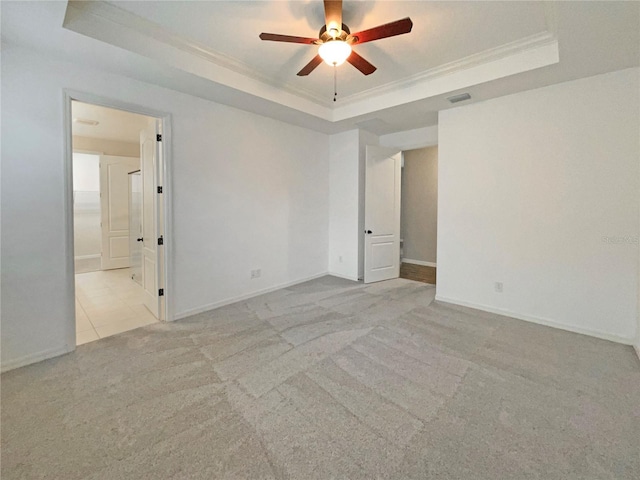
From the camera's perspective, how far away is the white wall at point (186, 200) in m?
2.25

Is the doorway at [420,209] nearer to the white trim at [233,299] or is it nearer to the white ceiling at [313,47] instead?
the white trim at [233,299]

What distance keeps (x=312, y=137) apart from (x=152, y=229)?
2.91m

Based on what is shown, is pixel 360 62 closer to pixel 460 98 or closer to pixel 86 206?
pixel 460 98

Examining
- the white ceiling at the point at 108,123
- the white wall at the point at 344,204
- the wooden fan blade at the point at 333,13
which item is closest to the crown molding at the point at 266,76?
the white wall at the point at 344,204

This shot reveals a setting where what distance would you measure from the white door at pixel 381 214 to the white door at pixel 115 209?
16.8 ft

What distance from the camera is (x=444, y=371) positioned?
219 centimetres

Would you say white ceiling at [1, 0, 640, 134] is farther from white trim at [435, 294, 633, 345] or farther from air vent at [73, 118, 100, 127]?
air vent at [73, 118, 100, 127]

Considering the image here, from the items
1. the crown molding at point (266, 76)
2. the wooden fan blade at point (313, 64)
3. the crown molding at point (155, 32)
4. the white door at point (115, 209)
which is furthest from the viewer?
the white door at point (115, 209)

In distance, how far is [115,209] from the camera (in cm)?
586

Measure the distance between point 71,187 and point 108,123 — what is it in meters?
3.05

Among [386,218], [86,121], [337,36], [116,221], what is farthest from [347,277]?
[86,121]

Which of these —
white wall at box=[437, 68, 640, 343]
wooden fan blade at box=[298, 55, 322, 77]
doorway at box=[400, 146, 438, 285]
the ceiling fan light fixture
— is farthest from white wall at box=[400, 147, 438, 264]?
the ceiling fan light fixture

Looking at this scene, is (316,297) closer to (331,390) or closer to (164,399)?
(331,390)

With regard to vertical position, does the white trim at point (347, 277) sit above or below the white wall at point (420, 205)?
below
